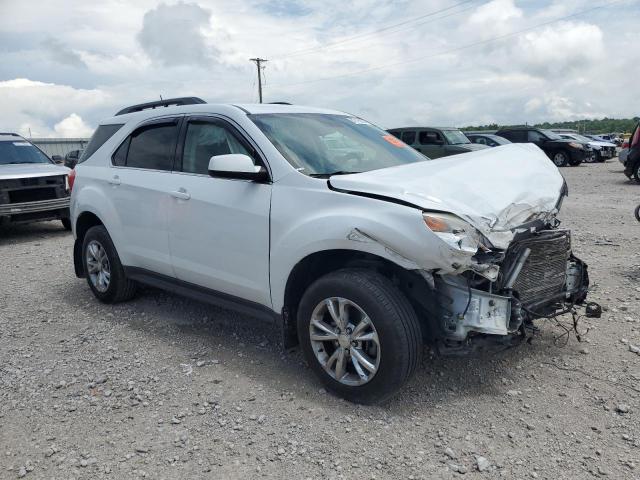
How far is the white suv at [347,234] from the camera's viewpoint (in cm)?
303

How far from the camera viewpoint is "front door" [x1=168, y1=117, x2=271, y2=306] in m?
3.65

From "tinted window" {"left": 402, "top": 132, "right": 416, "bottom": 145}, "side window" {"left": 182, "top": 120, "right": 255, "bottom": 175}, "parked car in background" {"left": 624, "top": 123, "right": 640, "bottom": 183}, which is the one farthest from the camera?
"tinted window" {"left": 402, "top": 132, "right": 416, "bottom": 145}

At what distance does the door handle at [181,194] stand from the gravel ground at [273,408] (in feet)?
3.79

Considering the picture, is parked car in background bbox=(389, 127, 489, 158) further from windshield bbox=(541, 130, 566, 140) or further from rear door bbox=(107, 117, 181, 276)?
rear door bbox=(107, 117, 181, 276)

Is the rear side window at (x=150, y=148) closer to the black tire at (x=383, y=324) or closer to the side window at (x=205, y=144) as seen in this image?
the side window at (x=205, y=144)

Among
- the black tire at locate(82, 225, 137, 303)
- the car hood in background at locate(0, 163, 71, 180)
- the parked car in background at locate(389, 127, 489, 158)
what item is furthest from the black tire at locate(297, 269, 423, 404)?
the parked car in background at locate(389, 127, 489, 158)

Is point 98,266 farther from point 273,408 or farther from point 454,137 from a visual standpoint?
point 454,137

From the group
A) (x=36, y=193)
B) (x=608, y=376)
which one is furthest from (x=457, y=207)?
(x=36, y=193)

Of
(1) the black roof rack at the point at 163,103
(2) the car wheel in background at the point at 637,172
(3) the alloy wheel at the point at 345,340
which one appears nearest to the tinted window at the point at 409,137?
(2) the car wheel in background at the point at 637,172

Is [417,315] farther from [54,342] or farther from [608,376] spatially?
[54,342]

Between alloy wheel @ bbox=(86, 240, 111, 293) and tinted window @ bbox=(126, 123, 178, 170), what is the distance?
93cm

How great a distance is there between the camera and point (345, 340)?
326 centimetres

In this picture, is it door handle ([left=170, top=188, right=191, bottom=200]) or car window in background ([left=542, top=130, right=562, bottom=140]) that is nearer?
door handle ([left=170, top=188, right=191, bottom=200])

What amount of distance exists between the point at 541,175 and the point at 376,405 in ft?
6.23
